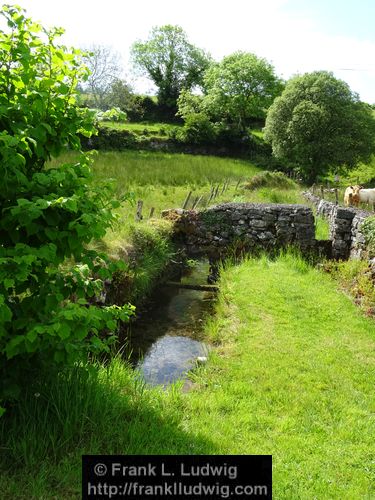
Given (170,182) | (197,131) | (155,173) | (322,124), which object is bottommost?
(170,182)

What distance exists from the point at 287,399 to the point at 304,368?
1004 millimetres

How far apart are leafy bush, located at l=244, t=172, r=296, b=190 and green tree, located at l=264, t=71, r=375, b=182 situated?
439 cm

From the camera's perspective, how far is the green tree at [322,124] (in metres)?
30.2

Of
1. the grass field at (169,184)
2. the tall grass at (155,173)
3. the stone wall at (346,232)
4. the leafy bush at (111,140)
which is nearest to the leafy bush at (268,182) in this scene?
the grass field at (169,184)

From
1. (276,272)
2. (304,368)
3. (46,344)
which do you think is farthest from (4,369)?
(276,272)

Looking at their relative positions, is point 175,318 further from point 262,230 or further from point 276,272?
point 262,230

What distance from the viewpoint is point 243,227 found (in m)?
13.3

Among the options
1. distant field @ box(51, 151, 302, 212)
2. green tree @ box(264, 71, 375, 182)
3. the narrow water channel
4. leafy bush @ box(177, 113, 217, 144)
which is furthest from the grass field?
leafy bush @ box(177, 113, 217, 144)

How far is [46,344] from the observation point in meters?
3.14

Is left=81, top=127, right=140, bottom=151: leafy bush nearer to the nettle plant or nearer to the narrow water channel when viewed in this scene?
the narrow water channel

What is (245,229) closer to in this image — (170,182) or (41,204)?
(170,182)

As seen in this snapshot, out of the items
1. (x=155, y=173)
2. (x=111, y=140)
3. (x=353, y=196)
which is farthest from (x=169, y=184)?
(x=111, y=140)

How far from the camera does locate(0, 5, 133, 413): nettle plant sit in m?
2.96

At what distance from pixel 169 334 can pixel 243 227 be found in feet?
19.6
